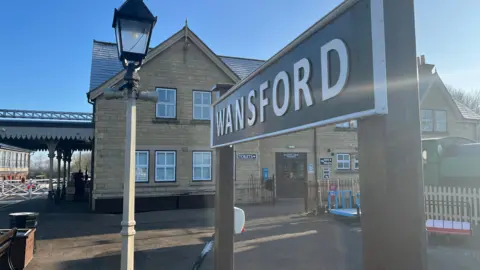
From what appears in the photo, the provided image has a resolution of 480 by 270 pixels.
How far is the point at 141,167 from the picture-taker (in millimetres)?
15773

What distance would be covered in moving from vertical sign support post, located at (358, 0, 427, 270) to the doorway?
1812 cm

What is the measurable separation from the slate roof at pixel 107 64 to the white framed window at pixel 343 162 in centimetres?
751

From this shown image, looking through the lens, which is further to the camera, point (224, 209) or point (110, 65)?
point (110, 65)

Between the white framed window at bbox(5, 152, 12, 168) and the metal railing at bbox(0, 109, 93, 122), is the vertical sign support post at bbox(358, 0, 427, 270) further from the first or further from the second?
the white framed window at bbox(5, 152, 12, 168)

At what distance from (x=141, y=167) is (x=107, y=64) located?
594 cm

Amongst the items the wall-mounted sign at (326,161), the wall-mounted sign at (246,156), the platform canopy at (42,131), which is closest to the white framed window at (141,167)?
the platform canopy at (42,131)

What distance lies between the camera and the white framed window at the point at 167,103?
16.4 m

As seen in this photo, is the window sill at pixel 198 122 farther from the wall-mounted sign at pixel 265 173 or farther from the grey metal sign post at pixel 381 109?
the grey metal sign post at pixel 381 109

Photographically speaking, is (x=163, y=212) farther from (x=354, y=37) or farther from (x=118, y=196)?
(x=354, y=37)

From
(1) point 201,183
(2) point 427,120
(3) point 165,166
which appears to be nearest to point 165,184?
(3) point 165,166

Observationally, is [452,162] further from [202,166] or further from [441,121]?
[441,121]

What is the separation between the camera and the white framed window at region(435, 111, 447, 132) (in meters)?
22.1

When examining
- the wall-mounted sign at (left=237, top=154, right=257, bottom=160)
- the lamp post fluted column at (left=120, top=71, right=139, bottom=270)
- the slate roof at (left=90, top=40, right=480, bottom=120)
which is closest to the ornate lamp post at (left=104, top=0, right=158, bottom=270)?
the lamp post fluted column at (left=120, top=71, right=139, bottom=270)

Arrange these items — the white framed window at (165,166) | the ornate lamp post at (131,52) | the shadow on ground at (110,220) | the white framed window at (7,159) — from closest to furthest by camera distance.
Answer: the ornate lamp post at (131,52), the shadow on ground at (110,220), the white framed window at (165,166), the white framed window at (7,159)
